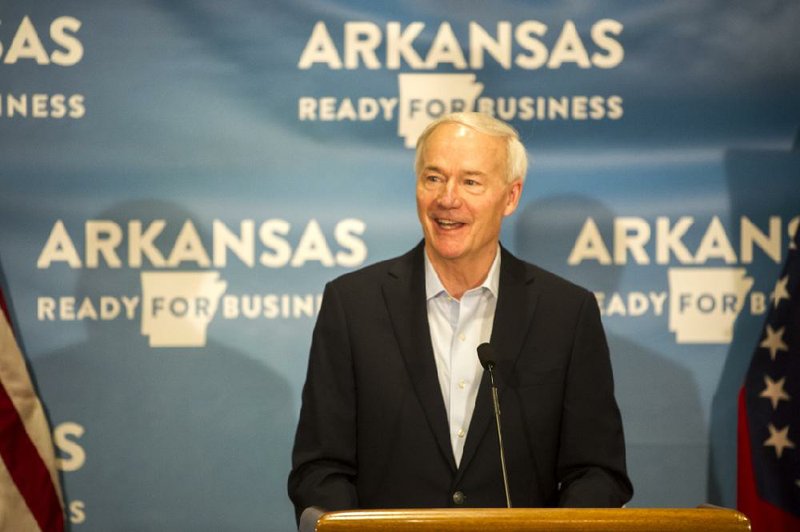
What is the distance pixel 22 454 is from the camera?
3.23m

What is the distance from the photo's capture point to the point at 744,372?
11.4 feet

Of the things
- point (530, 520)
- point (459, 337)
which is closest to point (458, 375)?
point (459, 337)

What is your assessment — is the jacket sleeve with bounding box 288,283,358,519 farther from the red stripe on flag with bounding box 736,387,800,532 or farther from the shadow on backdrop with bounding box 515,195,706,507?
the red stripe on flag with bounding box 736,387,800,532

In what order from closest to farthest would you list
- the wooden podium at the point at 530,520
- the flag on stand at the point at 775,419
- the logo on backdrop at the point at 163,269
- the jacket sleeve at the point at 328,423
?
1. the wooden podium at the point at 530,520
2. the jacket sleeve at the point at 328,423
3. the flag on stand at the point at 775,419
4. the logo on backdrop at the point at 163,269

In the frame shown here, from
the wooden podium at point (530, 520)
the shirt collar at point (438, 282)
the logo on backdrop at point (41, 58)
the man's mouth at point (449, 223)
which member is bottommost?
the wooden podium at point (530, 520)

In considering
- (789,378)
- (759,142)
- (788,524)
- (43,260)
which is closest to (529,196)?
(759,142)

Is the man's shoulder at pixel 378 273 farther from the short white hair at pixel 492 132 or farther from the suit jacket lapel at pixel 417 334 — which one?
the short white hair at pixel 492 132

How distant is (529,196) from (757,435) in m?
1.13

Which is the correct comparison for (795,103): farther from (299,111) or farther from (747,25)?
(299,111)

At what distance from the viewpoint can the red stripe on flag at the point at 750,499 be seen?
10.4ft

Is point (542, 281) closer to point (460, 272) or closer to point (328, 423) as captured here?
point (460, 272)

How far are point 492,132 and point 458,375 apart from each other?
2.00 feet

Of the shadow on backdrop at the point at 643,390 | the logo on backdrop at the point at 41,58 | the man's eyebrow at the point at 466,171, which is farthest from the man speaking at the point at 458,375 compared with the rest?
the logo on backdrop at the point at 41,58

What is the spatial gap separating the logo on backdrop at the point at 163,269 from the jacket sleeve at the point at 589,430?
4.49 ft
